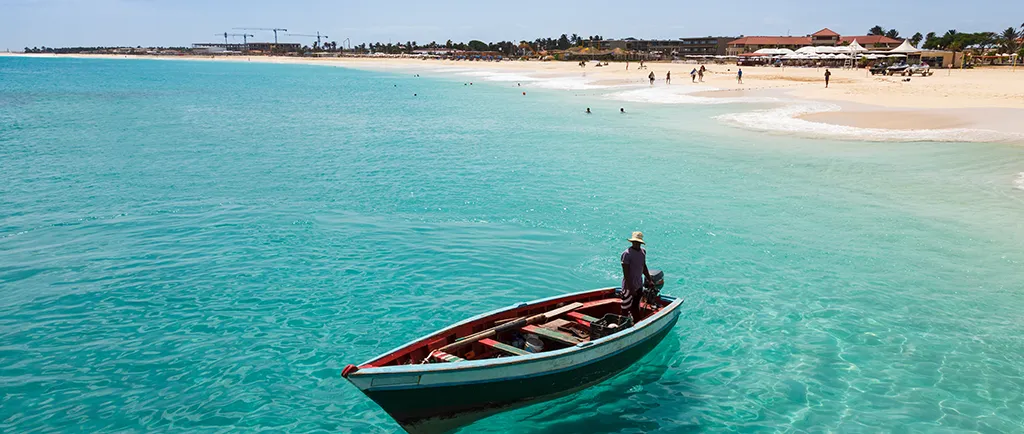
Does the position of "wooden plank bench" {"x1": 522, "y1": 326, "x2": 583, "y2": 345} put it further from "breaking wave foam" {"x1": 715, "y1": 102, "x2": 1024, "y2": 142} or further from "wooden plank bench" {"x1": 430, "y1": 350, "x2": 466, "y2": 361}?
"breaking wave foam" {"x1": 715, "y1": 102, "x2": 1024, "y2": 142}

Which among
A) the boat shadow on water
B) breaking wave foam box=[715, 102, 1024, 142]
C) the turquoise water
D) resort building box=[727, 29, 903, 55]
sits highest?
resort building box=[727, 29, 903, 55]

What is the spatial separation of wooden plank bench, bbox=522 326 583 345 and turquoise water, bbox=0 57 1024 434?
3.56 feet

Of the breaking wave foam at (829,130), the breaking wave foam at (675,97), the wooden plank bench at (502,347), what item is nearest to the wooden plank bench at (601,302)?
the wooden plank bench at (502,347)

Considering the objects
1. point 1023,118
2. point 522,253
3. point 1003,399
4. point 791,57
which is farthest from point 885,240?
point 791,57

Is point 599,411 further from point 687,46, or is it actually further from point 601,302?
point 687,46

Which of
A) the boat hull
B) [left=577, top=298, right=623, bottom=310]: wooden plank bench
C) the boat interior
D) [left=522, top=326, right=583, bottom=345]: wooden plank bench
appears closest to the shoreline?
[left=577, top=298, right=623, bottom=310]: wooden plank bench

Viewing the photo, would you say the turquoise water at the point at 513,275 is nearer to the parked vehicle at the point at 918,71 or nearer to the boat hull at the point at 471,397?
the boat hull at the point at 471,397

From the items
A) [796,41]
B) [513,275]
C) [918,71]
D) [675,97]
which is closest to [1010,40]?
[796,41]

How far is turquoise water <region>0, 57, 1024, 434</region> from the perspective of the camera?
10.5 m

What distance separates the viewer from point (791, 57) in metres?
98.8

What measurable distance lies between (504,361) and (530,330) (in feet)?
4.82

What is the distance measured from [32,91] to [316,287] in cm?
→ 9073

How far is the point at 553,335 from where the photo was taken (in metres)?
10.1

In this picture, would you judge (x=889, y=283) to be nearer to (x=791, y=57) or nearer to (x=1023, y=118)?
(x=1023, y=118)
